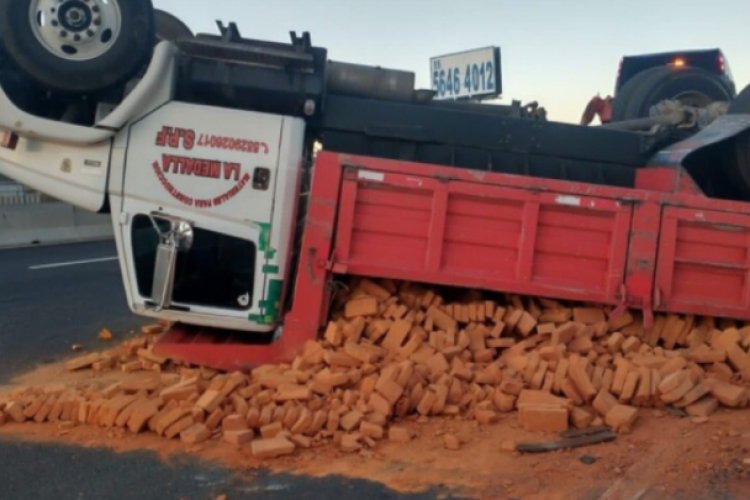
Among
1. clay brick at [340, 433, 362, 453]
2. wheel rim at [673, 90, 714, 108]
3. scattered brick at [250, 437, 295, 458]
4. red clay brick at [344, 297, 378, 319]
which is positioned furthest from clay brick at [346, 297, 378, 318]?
wheel rim at [673, 90, 714, 108]

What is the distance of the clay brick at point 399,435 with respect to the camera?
16.1ft

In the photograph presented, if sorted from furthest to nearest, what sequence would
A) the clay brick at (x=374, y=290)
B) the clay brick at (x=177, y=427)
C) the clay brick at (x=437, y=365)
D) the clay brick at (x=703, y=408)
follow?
the clay brick at (x=374, y=290), the clay brick at (x=437, y=365), the clay brick at (x=703, y=408), the clay brick at (x=177, y=427)

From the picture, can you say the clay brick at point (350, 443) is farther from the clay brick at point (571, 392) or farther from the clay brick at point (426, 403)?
the clay brick at point (571, 392)


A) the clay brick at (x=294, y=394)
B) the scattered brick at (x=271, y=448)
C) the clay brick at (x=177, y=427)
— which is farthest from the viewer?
the clay brick at (x=294, y=394)

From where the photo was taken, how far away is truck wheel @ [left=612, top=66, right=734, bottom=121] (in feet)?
29.4

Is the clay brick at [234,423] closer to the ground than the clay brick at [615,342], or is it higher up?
closer to the ground

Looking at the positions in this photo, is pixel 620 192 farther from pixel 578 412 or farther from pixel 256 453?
pixel 256 453

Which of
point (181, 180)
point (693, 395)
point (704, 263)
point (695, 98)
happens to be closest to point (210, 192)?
point (181, 180)

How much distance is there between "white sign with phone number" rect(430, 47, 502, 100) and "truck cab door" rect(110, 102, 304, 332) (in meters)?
11.9

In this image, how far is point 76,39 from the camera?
5.66 m

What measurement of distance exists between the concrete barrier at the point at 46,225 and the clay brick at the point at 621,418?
48.1 feet

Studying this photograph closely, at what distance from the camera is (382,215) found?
588 cm

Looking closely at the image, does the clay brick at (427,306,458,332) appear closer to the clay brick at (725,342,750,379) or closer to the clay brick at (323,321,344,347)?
the clay brick at (323,321,344,347)

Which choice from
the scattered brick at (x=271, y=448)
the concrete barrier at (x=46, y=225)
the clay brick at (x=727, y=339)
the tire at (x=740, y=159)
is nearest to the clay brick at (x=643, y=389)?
the clay brick at (x=727, y=339)
